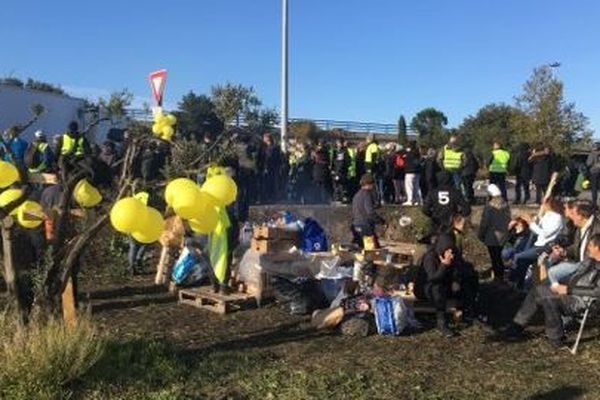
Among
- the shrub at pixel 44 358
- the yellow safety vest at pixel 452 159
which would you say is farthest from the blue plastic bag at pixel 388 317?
the yellow safety vest at pixel 452 159

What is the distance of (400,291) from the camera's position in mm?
9727

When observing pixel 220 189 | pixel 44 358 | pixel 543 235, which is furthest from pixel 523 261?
pixel 44 358

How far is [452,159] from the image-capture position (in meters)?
18.7

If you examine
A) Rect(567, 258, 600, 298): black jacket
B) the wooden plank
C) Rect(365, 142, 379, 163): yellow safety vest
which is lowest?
the wooden plank

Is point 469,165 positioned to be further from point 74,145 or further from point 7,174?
point 7,174

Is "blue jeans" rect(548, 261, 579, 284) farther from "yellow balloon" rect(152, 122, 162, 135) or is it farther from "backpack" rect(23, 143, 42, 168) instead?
"backpack" rect(23, 143, 42, 168)

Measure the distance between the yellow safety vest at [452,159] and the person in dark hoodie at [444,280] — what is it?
917cm

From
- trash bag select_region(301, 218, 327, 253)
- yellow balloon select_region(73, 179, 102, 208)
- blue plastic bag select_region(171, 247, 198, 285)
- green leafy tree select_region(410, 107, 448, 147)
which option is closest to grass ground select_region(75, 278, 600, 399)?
yellow balloon select_region(73, 179, 102, 208)

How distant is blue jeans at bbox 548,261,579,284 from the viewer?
27.4ft

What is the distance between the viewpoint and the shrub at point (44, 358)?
19.8 feet

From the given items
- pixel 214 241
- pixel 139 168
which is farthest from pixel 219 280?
pixel 139 168

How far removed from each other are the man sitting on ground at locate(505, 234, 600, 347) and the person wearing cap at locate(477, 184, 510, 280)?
3290 millimetres

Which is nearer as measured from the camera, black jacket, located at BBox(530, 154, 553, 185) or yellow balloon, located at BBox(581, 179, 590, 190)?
black jacket, located at BBox(530, 154, 553, 185)

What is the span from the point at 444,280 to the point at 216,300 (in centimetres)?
259
